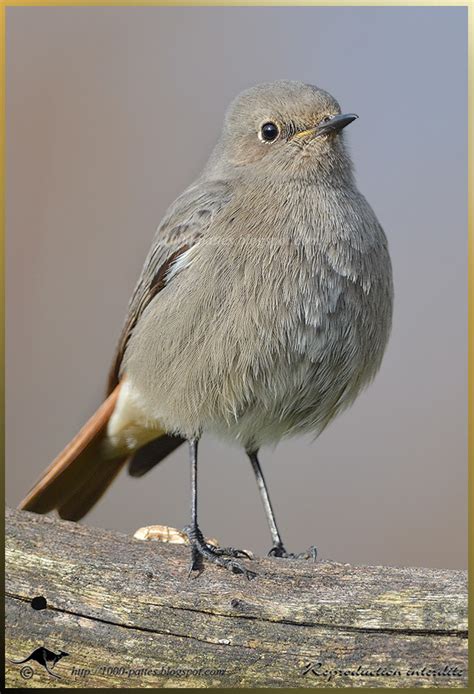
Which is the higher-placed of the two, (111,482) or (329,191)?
(329,191)

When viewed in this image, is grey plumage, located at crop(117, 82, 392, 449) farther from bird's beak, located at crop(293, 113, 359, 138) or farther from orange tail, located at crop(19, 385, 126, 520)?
orange tail, located at crop(19, 385, 126, 520)

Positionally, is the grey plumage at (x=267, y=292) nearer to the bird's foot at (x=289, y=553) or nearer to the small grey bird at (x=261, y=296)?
the small grey bird at (x=261, y=296)

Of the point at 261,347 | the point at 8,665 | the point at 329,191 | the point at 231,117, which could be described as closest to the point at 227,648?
the point at 8,665

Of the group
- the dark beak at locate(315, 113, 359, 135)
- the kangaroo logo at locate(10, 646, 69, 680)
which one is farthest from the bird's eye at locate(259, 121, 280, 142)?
the kangaroo logo at locate(10, 646, 69, 680)

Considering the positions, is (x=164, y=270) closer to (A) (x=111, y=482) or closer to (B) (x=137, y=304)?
(B) (x=137, y=304)

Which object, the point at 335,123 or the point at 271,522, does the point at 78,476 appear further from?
the point at 335,123
